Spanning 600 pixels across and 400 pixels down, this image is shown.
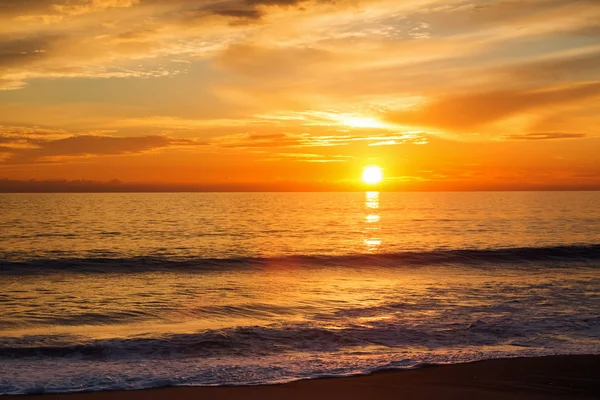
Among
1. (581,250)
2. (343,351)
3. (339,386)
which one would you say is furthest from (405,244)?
(339,386)

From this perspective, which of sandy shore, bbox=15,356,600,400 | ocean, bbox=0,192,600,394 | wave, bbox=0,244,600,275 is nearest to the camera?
sandy shore, bbox=15,356,600,400

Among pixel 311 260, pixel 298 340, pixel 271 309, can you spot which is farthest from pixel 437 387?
pixel 311 260

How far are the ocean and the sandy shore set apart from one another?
1.44 ft

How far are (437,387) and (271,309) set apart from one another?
8008mm

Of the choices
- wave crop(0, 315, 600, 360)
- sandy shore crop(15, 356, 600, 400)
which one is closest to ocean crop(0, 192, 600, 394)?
wave crop(0, 315, 600, 360)

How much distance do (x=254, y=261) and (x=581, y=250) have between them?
21026 millimetres

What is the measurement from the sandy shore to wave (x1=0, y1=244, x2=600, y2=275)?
1828 centimetres

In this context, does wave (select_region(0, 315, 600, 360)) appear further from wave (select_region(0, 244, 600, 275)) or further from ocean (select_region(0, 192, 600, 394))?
wave (select_region(0, 244, 600, 275))

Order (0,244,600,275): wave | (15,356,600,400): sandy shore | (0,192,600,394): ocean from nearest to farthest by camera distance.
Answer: (15,356,600,400): sandy shore < (0,192,600,394): ocean < (0,244,600,275): wave

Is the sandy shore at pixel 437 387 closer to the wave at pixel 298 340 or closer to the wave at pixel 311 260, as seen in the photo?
the wave at pixel 298 340

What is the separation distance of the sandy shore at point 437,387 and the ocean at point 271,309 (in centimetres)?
44

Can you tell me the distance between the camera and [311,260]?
30.7 meters

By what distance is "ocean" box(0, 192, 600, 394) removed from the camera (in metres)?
11.2

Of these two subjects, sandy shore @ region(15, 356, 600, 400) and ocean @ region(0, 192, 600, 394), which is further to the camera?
ocean @ region(0, 192, 600, 394)
